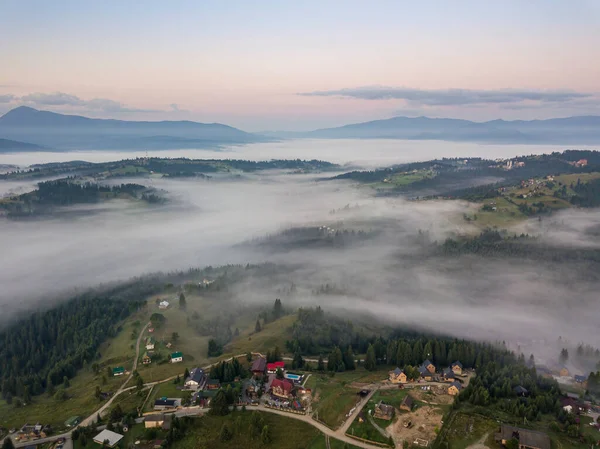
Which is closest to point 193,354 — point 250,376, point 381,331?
point 250,376

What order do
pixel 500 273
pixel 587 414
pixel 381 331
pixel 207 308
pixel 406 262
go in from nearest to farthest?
1. pixel 587 414
2. pixel 381 331
3. pixel 207 308
4. pixel 500 273
5. pixel 406 262

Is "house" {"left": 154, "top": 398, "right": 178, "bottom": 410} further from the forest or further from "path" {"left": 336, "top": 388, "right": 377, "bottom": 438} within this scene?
the forest

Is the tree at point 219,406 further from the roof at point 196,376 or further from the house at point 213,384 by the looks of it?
the roof at point 196,376

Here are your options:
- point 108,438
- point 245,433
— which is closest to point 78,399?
point 108,438

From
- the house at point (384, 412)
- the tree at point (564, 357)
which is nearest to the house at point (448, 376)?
the house at point (384, 412)

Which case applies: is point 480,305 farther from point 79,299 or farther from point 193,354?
point 79,299

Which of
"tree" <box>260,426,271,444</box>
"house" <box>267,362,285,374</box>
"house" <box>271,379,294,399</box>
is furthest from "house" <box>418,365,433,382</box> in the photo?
"tree" <box>260,426,271,444</box>

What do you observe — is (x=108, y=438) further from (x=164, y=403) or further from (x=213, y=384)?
(x=213, y=384)
